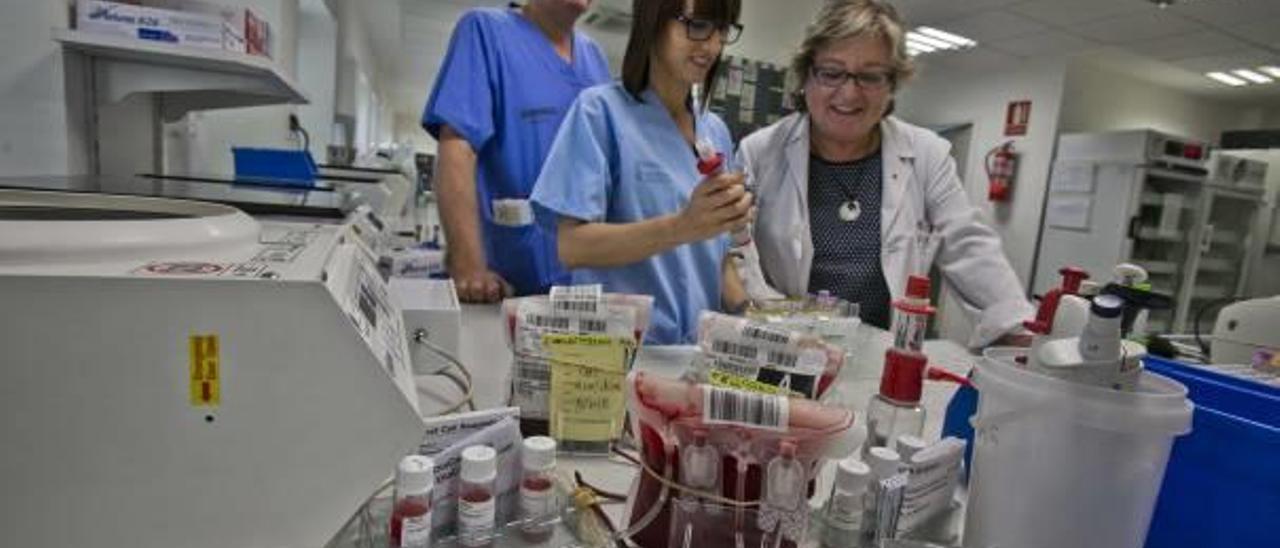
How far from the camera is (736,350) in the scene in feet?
2.00

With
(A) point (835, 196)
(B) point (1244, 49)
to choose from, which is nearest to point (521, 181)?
(A) point (835, 196)

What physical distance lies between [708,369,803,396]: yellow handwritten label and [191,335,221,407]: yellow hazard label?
0.33m

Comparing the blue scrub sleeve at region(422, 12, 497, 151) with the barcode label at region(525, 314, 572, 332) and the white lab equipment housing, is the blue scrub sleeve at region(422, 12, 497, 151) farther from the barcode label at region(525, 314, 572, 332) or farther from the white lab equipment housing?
the white lab equipment housing

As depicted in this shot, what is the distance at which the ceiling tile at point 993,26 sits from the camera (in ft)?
15.1

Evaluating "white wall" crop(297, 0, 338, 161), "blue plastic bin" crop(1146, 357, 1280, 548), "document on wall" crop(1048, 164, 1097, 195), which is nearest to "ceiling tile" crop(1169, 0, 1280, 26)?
"document on wall" crop(1048, 164, 1097, 195)

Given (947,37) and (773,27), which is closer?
(773,27)

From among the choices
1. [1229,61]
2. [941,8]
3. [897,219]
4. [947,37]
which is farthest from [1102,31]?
[897,219]

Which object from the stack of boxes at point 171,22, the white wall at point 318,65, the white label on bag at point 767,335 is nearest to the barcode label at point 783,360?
the white label on bag at point 767,335

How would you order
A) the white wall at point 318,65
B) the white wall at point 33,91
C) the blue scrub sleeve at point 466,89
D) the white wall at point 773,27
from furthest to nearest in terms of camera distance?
the white wall at point 318,65
the white wall at point 773,27
the blue scrub sleeve at point 466,89
the white wall at point 33,91

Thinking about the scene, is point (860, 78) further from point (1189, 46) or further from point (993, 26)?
point (1189, 46)

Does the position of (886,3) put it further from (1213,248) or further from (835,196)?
(1213,248)

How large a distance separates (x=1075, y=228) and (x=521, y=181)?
17.6 ft

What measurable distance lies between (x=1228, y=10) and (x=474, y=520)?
547cm

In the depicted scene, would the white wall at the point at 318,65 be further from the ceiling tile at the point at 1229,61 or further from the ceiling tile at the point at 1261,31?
the ceiling tile at the point at 1229,61
